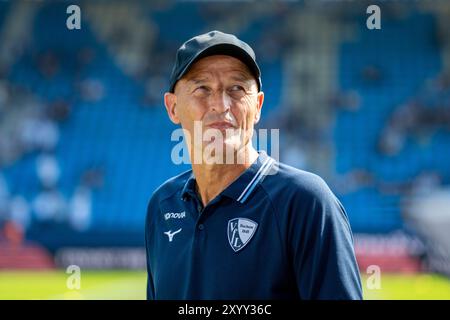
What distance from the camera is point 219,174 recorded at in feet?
8.16

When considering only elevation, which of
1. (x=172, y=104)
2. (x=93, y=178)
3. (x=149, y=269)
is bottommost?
(x=149, y=269)

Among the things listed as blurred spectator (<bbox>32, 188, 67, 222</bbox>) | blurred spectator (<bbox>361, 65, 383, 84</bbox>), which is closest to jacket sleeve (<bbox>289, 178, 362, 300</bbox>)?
blurred spectator (<bbox>32, 188, 67, 222</bbox>)

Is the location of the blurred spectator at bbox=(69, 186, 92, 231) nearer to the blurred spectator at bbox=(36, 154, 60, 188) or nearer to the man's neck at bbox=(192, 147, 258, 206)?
the blurred spectator at bbox=(36, 154, 60, 188)

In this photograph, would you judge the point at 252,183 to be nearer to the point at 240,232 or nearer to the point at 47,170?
the point at 240,232

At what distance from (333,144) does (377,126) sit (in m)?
0.98

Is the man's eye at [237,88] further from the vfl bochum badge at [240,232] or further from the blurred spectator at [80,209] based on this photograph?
the blurred spectator at [80,209]

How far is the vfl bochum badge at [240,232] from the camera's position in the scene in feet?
7.26

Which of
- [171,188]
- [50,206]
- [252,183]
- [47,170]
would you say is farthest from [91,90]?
[252,183]

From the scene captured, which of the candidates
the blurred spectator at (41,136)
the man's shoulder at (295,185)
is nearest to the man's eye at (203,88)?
the man's shoulder at (295,185)

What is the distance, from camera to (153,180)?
14156 millimetres

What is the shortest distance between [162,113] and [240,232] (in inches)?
505

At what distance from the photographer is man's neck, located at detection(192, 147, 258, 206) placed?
247cm

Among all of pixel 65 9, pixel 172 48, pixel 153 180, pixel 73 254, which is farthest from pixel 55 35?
pixel 73 254

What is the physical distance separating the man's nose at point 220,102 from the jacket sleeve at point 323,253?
48 centimetres
